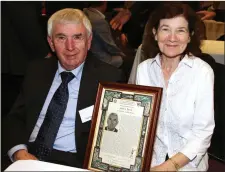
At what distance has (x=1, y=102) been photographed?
89.0 inches

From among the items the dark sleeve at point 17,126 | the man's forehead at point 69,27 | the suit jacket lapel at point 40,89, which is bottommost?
the dark sleeve at point 17,126

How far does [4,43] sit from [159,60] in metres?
1.22

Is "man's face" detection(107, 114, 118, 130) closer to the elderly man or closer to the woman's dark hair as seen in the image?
the elderly man

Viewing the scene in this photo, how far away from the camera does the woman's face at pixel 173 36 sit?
126 centimetres

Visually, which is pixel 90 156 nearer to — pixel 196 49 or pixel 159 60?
pixel 159 60

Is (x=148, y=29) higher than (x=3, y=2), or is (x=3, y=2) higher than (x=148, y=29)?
(x=3, y=2)

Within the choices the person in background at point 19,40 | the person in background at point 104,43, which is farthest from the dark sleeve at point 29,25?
the person in background at point 104,43

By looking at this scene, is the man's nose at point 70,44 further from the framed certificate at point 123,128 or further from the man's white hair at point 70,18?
the framed certificate at point 123,128

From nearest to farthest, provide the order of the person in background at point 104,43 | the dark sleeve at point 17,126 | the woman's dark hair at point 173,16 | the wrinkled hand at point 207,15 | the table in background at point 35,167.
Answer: the table in background at point 35,167 → the woman's dark hair at point 173,16 → the dark sleeve at point 17,126 → the wrinkled hand at point 207,15 → the person in background at point 104,43

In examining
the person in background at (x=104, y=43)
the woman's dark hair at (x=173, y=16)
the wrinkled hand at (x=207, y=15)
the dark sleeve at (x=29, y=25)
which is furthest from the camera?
the person in background at (x=104, y=43)

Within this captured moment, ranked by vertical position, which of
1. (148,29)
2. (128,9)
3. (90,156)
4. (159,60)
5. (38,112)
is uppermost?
(128,9)

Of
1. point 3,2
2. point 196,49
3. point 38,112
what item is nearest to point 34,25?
point 3,2

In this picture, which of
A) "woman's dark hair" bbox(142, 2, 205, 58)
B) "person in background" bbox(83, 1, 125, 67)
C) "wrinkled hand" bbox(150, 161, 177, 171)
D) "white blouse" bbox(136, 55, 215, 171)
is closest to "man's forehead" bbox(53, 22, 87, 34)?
"woman's dark hair" bbox(142, 2, 205, 58)

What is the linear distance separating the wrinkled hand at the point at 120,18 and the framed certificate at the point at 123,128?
3.03ft
